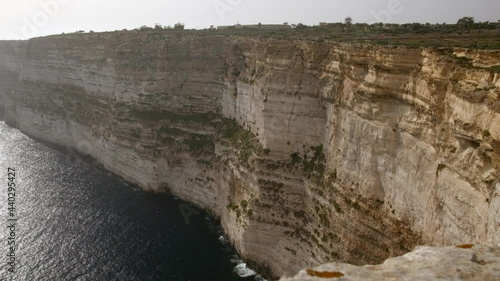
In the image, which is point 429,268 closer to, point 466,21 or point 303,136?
point 303,136

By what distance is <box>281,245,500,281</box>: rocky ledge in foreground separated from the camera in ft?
32.6

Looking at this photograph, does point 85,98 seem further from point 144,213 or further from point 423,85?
point 423,85

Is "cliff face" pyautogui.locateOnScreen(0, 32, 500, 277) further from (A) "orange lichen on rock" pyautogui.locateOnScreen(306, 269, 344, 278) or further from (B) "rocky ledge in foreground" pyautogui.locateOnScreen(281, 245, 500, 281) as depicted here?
(A) "orange lichen on rock" pyautogui.locateOnScreen(306, 269, 344, 278)

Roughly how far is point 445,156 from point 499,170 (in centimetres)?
368

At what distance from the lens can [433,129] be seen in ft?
69.9

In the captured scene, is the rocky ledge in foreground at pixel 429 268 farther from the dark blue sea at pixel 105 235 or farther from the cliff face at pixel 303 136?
the dark blue sea at pixel 105 235

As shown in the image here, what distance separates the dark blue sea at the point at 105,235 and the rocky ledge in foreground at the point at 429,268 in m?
25.5

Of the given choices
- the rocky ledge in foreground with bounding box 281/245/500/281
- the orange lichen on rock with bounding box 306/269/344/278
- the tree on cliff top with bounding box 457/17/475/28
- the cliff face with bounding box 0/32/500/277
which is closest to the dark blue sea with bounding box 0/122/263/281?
the cliff face with bounding box 0/32/500/277

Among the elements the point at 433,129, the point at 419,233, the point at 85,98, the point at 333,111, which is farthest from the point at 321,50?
the point at 85,98

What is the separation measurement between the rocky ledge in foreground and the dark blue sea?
2550 cm

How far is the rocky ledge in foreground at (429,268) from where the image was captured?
9.94 metres

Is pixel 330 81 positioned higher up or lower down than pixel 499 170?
higher up

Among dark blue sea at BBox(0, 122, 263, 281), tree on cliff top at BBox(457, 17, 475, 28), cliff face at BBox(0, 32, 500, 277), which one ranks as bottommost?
dark blue sea at BBox(0, 122, 263, 281)

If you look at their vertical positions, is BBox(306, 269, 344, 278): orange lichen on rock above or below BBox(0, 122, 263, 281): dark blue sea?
above
